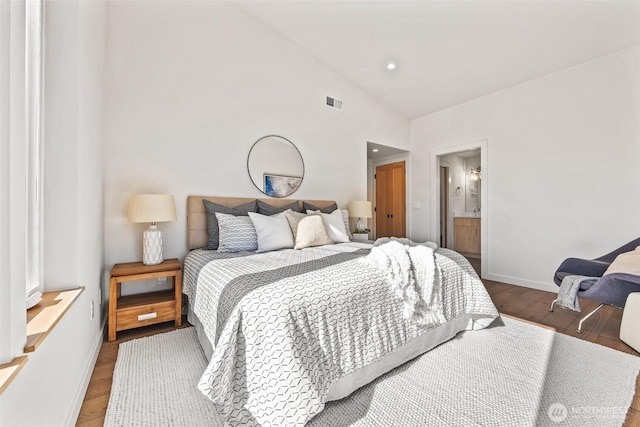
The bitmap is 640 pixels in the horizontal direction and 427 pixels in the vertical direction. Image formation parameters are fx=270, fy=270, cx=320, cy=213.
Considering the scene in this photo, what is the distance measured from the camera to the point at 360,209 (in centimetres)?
395

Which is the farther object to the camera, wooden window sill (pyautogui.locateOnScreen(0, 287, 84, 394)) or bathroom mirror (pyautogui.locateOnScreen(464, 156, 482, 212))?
bathroom mirror (pyautogui.locateOnScreen(464, 156, 482, 212))

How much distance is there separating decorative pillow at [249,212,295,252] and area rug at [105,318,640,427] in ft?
3.25

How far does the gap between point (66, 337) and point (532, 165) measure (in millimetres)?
4830

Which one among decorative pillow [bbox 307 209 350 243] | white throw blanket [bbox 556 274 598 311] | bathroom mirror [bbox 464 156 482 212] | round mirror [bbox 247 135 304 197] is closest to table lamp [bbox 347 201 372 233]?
decorative pillow [bbox 307 209 350 243]

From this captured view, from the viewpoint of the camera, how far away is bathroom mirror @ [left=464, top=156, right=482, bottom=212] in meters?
6.56

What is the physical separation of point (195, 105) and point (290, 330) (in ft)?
8.52

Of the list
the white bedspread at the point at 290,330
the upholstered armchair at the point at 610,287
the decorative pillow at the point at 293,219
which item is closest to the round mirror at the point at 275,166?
the decorative pillow at the point at 293,219

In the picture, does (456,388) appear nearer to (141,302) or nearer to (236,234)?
(236,234)

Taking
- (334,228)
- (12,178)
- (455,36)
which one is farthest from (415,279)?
(455,36)

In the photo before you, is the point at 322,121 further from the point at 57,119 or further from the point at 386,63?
the point at 57,119

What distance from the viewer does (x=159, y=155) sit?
2.63 metres

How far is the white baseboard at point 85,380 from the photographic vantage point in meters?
1.27

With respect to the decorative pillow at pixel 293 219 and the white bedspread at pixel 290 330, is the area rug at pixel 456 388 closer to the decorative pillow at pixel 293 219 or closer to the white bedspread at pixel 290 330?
the white bedspread at pixel 290 330

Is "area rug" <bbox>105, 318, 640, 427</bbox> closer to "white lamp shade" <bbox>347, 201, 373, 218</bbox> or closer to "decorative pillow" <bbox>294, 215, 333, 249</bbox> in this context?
"decorative pillow" <bbox>294, 215, 333, 249</bbox>
